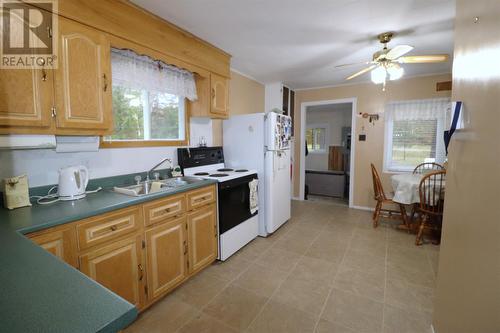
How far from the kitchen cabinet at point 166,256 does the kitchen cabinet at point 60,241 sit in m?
0.49

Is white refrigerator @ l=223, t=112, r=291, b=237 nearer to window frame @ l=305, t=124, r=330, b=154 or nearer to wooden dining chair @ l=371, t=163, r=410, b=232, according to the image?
wooden dining chair @ l=371, t=163, r=410, b=232

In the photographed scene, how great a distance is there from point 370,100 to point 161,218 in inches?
157

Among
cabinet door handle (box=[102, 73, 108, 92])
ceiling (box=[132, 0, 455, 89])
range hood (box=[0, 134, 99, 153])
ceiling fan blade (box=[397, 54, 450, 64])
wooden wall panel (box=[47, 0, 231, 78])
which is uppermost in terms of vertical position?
ceiling (box=[132, 0, 455, 89])

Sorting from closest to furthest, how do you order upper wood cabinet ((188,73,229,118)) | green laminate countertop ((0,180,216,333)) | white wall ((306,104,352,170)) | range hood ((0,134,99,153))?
1. green laminate countertop ((0,180,216,333))
2. range hood ((0,134,99,153))
3. upper wood cabinet ((188,73,229,118))
4. white wall ((306,104,352,170))

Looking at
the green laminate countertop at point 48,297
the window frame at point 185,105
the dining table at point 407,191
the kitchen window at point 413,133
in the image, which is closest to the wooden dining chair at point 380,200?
the dining table at point 407,191

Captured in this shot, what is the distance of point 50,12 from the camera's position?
142 cm

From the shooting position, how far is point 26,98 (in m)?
1.36

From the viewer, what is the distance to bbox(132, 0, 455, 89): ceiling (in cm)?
185

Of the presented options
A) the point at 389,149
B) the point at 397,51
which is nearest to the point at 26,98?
the point at 397,51

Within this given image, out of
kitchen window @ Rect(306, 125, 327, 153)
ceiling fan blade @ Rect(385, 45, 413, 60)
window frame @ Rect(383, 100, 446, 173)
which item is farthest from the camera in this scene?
kitchen window @ Rect(306, 125, 327, 153)

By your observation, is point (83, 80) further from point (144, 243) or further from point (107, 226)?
point (144, 243)

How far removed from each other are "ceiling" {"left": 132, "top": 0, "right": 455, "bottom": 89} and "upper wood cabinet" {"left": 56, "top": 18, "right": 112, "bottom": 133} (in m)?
0.51

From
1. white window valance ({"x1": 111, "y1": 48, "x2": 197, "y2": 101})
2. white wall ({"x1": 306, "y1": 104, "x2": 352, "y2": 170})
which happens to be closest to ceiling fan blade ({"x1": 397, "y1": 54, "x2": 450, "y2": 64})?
white window valance ({"x1": 111, "y1": 48, "x2": 197, "y2": 101})

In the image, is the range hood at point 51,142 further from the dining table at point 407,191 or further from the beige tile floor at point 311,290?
the dining table at point 407,191
